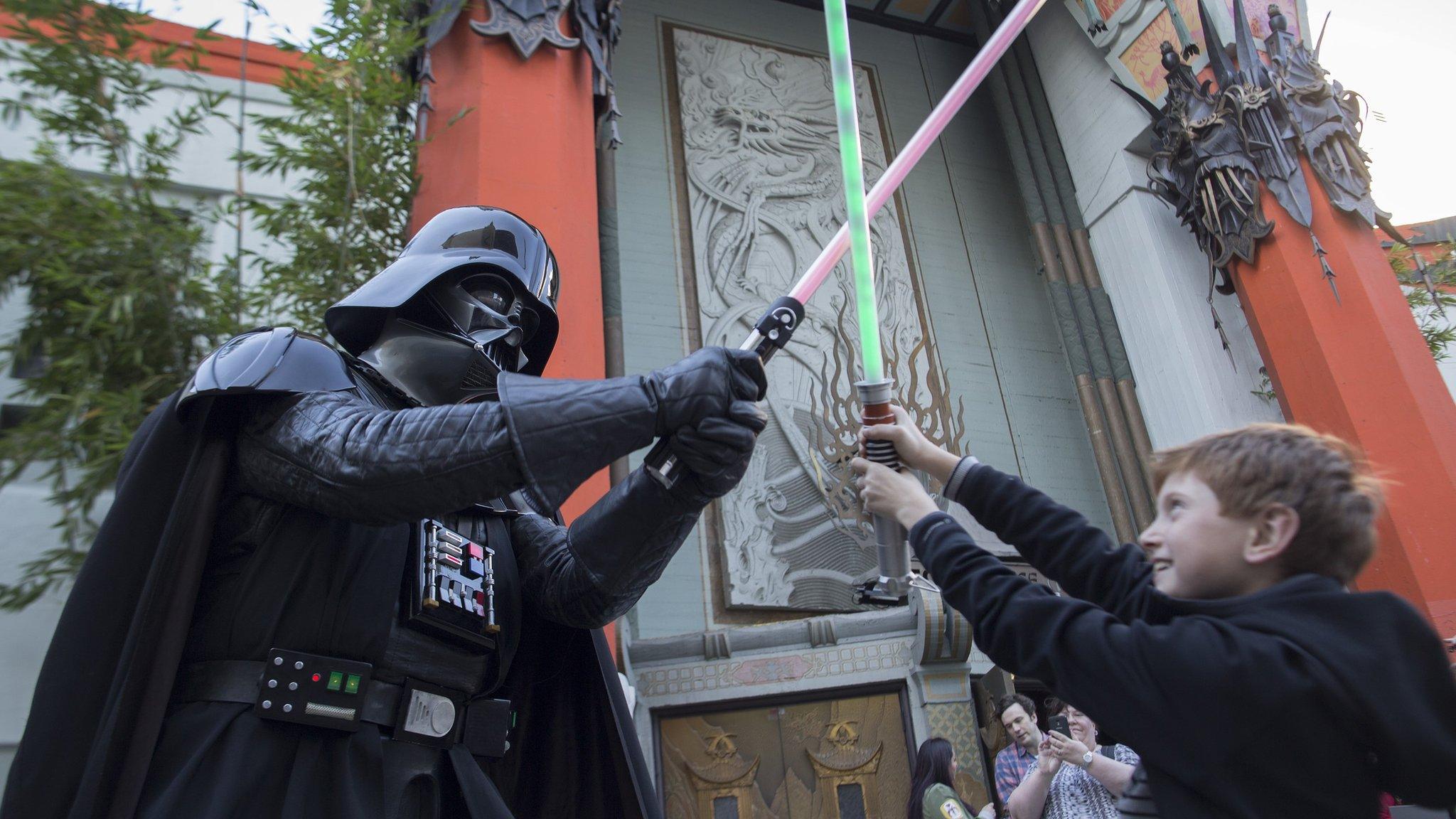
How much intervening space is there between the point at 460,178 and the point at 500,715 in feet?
9.80

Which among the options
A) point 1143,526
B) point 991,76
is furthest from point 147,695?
point 991,76

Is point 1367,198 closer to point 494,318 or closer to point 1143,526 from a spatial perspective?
point 1143,526

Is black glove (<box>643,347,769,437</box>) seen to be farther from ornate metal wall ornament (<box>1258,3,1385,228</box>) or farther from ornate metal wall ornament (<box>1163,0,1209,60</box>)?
ornate metal wall ornament (<box>1163,0,1209,60</box>)

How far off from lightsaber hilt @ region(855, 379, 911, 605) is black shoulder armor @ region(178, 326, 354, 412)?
77 cm

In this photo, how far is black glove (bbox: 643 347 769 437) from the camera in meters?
1.25

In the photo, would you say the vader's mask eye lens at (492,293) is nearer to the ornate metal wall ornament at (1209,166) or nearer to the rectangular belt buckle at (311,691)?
the rectangular belt buckle at (311,691)

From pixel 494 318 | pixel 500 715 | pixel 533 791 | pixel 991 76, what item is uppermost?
pixel 991 76

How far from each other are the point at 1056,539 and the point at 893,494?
0.26m

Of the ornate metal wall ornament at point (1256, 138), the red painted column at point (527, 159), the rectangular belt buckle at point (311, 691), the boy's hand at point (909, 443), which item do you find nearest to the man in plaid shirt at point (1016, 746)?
the red painted column at point (527, 159)

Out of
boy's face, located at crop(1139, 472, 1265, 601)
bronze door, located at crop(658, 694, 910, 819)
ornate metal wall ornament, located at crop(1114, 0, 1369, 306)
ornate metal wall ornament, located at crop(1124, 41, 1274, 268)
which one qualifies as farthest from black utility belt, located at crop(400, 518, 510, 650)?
ornate metal wall ornament, located at crop(1124, 41, 1274, 268)

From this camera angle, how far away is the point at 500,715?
149 centimetres

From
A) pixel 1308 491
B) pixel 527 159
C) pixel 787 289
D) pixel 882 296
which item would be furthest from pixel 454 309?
pixel 882 296

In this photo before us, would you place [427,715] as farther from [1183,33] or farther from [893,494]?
[1183,33]

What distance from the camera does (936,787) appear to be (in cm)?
310
